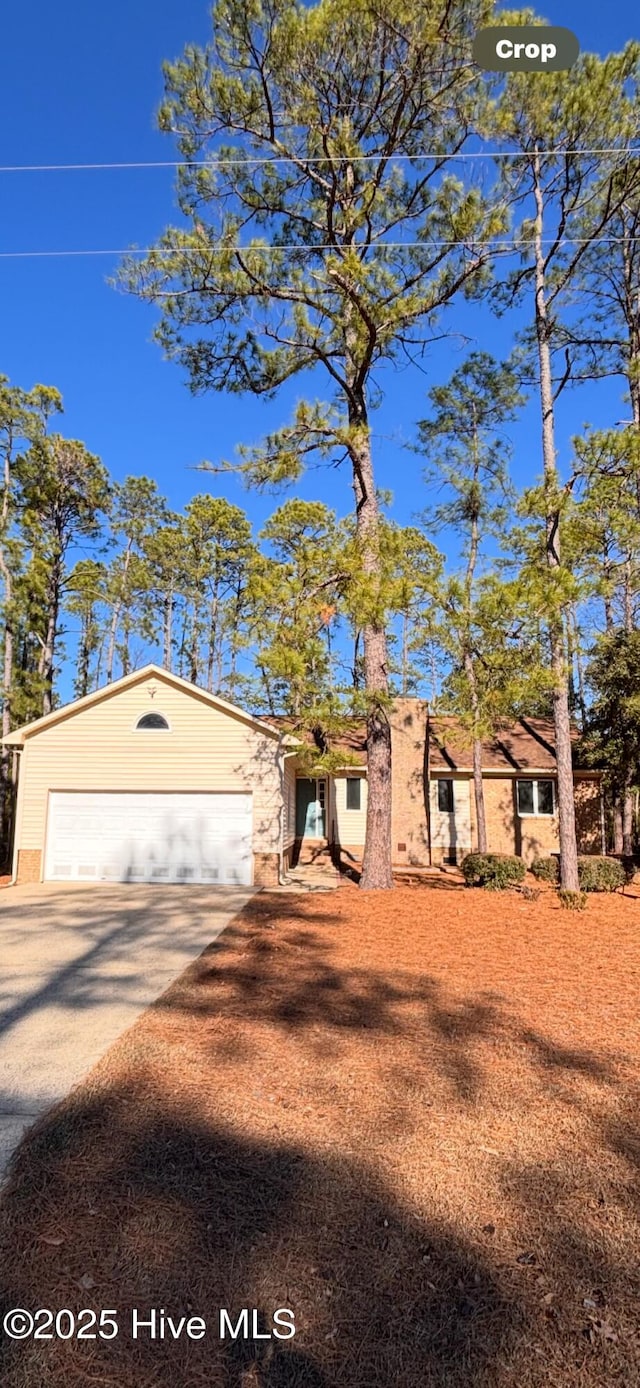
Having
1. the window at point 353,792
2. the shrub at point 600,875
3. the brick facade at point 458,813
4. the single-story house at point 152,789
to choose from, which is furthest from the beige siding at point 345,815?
→ the shrub at point 600,875

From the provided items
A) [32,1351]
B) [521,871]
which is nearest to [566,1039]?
[32,1351]

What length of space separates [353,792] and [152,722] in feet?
23.6

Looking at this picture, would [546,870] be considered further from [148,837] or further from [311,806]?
[148,837]

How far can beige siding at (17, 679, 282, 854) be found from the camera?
1284cm

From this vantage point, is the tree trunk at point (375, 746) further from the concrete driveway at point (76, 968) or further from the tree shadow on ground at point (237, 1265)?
the tree shadow on ground at point (237, 1265)

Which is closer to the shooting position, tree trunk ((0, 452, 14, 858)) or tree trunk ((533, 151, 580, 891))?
tree trunk ((533, 151, 580, 891))

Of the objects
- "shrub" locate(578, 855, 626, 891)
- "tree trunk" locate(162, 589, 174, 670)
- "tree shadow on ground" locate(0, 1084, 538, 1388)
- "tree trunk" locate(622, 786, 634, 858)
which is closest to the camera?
"tree shadow on ground" locate(0, 1084, 538, 1388)

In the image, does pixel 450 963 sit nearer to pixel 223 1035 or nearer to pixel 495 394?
pixel 223 1035

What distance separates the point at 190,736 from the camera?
13016 millimetres

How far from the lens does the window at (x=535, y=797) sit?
18156 millimetres

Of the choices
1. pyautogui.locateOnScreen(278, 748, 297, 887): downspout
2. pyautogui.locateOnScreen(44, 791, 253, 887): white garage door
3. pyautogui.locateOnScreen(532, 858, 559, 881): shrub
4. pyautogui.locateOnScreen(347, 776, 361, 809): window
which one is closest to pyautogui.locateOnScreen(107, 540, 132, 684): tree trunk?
pyautogui.locateOnScreen(347, 776, 361, 809): window

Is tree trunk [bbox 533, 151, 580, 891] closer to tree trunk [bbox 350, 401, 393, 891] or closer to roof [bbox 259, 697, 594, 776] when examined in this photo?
tree trunk [bbox 350, 401, 393, 891]

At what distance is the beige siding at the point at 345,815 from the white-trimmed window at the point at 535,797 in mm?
4244

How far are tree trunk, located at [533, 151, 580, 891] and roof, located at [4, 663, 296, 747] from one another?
16.5 feet
